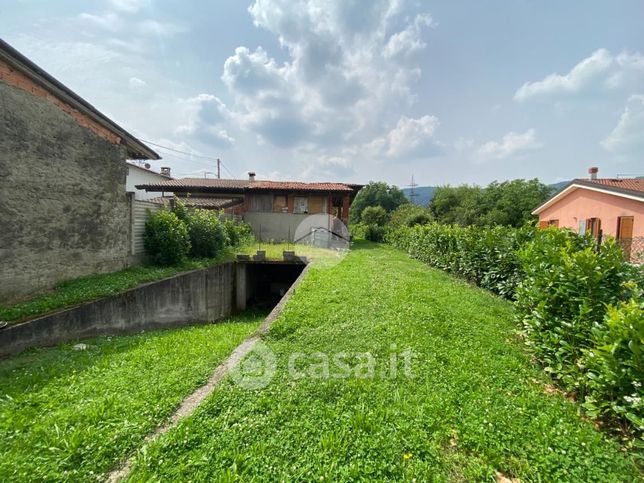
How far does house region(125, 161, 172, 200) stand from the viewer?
68.5 feet

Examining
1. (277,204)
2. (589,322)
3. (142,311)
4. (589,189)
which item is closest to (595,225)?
(589,189)

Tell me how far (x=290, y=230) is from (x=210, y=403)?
14921mm

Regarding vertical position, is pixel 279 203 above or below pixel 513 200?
below

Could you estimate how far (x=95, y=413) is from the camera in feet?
8.89

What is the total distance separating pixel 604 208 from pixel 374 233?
14.9 meters

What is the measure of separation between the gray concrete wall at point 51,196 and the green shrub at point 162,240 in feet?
3.43

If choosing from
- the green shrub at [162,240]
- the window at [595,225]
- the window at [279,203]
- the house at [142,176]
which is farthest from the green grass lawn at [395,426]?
the house at [142,176]

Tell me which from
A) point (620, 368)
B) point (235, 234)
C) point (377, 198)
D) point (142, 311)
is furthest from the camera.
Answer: point (377, 198)

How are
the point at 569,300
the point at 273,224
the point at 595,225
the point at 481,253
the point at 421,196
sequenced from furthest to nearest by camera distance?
1. the point at 421,196
2. the point at 273,224
3. the point at 595,225
4. the point at 481,253
5. the point at 569,300

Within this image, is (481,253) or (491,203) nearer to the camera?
(481,253)

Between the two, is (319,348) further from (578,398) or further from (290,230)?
(290,230)

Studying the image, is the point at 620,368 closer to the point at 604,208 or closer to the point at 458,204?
the point at 604,208

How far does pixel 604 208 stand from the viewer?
14102 mm

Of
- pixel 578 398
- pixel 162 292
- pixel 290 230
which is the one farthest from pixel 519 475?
pixel 290 230
